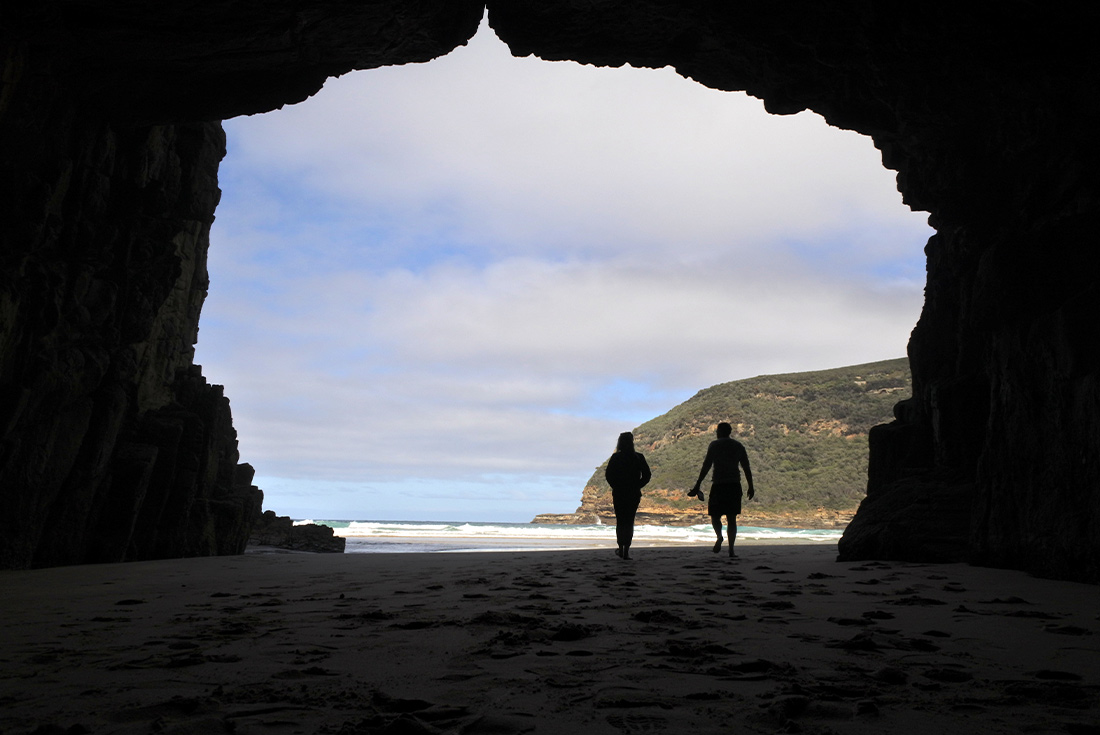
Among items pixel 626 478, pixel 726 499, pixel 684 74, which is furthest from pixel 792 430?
pixel 626 478

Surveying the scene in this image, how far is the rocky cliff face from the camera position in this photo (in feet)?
25.2

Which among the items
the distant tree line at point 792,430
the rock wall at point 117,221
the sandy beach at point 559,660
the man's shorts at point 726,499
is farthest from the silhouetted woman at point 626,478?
the distant tree line at point 792,430

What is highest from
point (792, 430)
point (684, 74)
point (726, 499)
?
point (792, 430)

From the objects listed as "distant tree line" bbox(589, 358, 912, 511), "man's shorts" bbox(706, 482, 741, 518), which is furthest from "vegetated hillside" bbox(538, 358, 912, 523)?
"man's shorts" bbox(706, 482, 741, 518)

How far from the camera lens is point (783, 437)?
229ft

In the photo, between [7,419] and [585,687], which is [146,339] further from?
[585,687]

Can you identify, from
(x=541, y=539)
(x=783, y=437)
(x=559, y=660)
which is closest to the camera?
(x=559, y=660)

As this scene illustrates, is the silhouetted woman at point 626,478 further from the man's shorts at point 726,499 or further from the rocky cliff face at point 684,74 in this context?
the rocky cliff face at point 684,74

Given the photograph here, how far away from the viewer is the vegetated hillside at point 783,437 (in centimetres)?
6062

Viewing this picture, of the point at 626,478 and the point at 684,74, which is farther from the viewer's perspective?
the point at 684,74

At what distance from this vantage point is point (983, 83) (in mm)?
9078

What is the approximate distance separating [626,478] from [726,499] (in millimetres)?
1593

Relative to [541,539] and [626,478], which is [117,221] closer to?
[626,478]

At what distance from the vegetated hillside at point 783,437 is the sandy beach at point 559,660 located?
173ft
